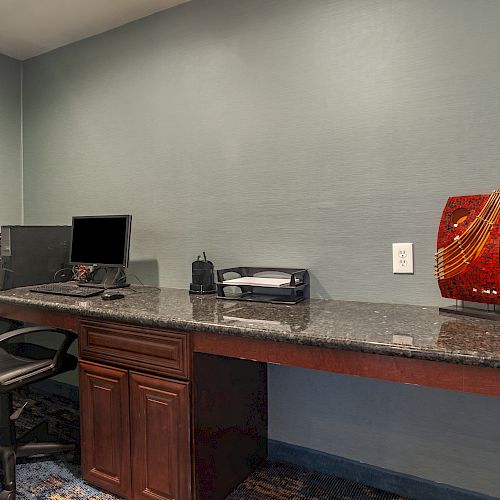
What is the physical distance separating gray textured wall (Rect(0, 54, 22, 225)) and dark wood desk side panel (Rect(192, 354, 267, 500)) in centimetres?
220

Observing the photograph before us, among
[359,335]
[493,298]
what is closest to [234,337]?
[359,335]

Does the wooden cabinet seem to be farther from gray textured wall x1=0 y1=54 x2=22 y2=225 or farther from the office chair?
gray textured wall x1=0 y1=54 x2=22 y2=225

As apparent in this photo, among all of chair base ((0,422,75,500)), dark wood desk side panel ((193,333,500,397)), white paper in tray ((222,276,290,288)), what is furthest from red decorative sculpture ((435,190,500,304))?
chair base ((0,422,75,500))

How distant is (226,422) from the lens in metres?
1.74

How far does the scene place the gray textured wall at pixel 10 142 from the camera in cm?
299

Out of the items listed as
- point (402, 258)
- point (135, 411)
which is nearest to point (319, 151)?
point (402, 258)

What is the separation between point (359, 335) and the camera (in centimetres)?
126

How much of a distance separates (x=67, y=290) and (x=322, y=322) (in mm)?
1396

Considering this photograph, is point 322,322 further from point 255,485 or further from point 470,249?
point 255,485

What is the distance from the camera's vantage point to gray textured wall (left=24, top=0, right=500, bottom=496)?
5.48 feet

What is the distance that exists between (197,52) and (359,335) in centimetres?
177

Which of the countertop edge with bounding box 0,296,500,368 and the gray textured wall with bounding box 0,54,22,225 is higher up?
the gray textured wall with bounding box 0,54,22,225

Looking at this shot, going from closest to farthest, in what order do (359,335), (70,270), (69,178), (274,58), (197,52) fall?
(359,335) → (274,58) → (197,52) → (70,270) → (69,178)

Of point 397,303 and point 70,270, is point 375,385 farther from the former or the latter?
point 70,270
